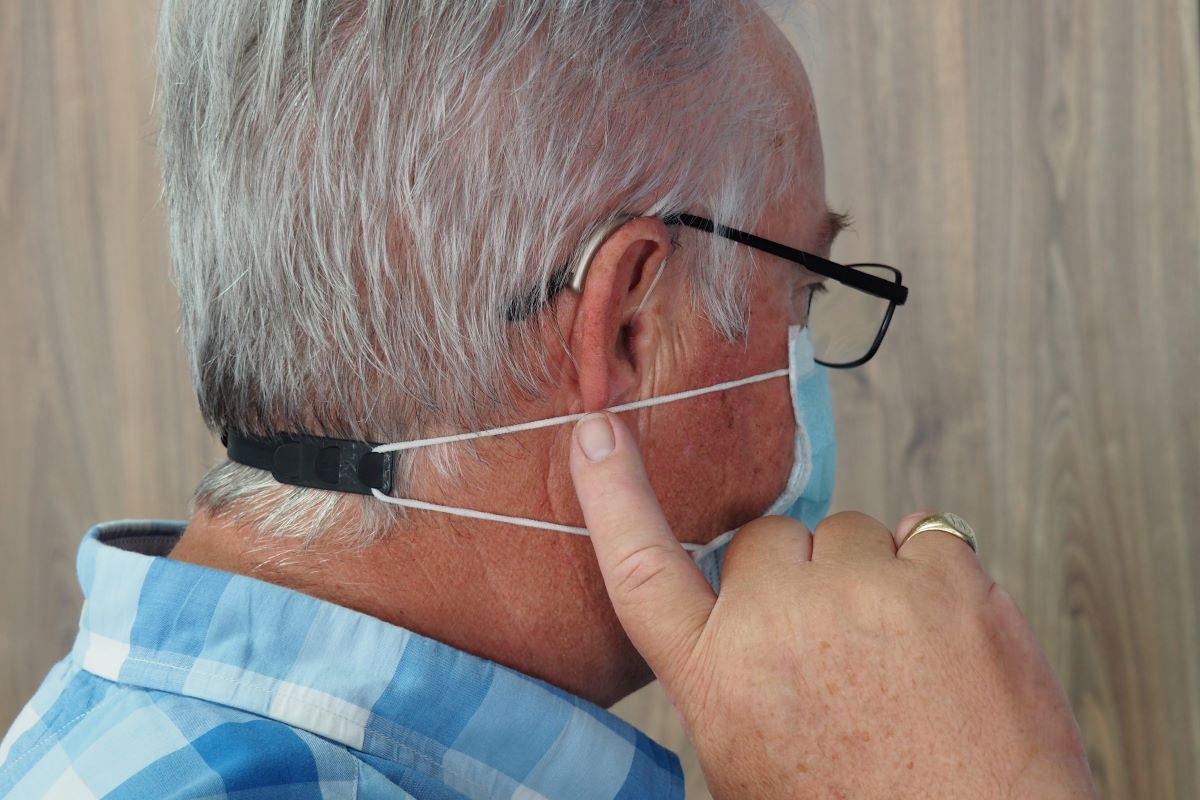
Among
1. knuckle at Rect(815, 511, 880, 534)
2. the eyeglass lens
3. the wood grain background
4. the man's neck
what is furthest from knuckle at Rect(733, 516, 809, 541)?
the wood grain background

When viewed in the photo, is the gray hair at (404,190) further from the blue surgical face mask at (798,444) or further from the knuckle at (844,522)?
the knuckle at (844,522)

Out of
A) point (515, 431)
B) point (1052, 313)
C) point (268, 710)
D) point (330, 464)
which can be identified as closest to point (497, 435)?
point (515, 431)

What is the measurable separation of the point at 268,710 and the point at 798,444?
1.57ft

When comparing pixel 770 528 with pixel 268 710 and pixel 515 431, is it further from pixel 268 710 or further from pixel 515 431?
pixel 268 710


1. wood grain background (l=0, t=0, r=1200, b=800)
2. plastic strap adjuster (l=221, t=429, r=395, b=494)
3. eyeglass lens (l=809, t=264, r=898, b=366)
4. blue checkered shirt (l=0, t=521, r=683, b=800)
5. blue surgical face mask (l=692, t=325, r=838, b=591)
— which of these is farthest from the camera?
wood grain background (l=0, t=0, r=1200, b=800)

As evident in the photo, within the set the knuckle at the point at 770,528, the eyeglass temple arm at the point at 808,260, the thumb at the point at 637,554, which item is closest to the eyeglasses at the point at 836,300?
the eyeglass temple arm at the point at 808,260

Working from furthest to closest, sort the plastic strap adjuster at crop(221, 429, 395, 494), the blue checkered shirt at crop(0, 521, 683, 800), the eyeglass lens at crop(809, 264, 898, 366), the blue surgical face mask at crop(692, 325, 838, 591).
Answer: the eyeglass lens at crop(809, 264, 898, 366) < the blue surgical face mask at crop(692, 325, 838, 591) < the plastic strap adjuster at crop(221, 429, 395, 494) < the blue checkered shirt at crop(0, 521, 683, 800)

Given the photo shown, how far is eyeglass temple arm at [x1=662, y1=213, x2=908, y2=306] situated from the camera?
0.78 meters

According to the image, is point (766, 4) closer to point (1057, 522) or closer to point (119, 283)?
point (1057, 522)

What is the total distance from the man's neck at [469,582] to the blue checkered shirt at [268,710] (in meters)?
0.03

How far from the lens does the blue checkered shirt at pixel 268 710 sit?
0.63m

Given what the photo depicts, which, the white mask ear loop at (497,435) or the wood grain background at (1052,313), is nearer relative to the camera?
the white mask ear loop at (497,435)

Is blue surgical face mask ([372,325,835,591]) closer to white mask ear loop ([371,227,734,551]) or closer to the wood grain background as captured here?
white mask ear loop ([371,227,734,551])

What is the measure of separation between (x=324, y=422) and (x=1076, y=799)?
1.83ft
